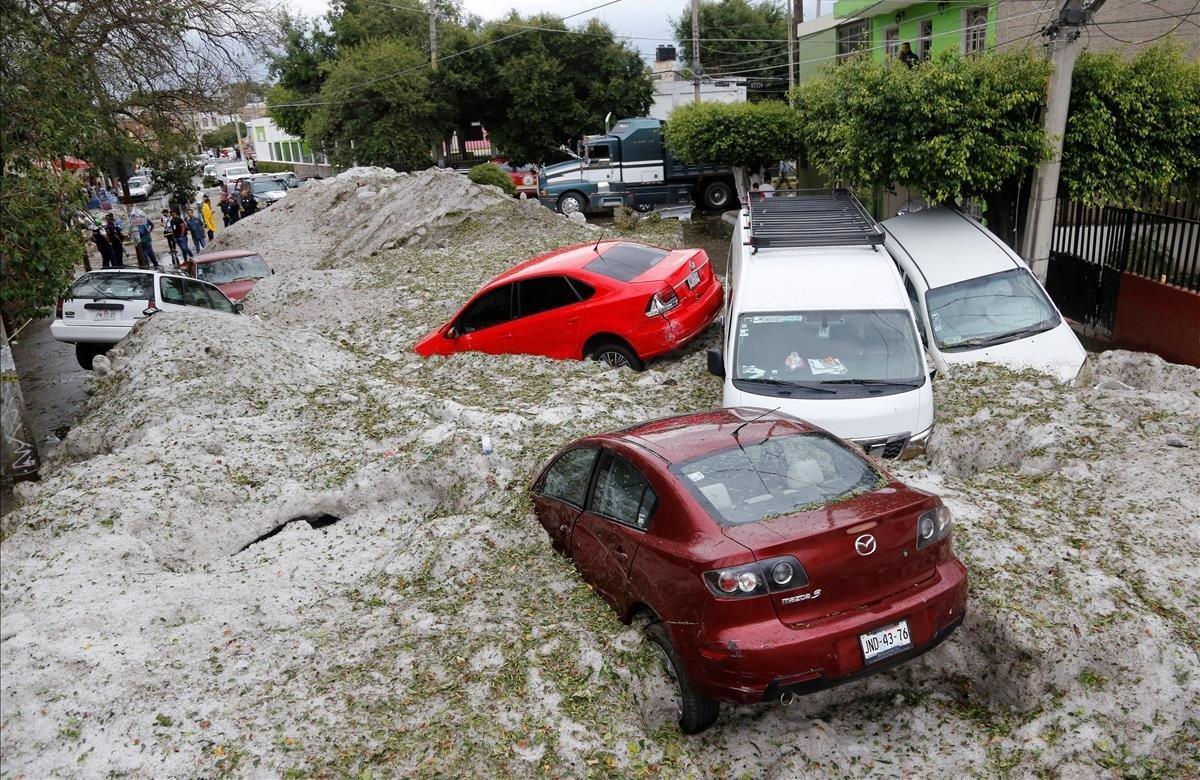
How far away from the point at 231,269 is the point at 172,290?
3688 mm

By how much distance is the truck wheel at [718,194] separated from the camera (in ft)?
89.8

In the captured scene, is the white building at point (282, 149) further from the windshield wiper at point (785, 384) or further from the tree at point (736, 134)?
the windshield wiper at point (785, 384)

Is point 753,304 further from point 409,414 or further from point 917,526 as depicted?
point 917,526

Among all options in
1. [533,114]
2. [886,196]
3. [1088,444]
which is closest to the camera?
[1088,444]

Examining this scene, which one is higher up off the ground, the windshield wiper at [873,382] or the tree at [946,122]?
the tree at [946,122]

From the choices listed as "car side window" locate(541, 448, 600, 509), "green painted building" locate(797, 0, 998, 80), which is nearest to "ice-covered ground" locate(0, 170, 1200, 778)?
"car side window" locate(541, 448, 600, 509)

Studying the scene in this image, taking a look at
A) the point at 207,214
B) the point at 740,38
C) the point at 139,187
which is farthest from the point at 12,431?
the point at 740,38

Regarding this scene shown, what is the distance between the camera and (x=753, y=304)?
866 cm

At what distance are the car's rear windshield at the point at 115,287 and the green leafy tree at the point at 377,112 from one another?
28045 millimetres

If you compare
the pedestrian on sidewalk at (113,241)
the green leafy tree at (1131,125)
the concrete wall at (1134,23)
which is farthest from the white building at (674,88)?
the green leafy tree at (1131,125)

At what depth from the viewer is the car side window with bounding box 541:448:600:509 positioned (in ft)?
18.4

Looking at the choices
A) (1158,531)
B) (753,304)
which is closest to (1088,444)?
(1158,531)

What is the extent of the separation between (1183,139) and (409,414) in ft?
37.9

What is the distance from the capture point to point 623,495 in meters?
5.13
